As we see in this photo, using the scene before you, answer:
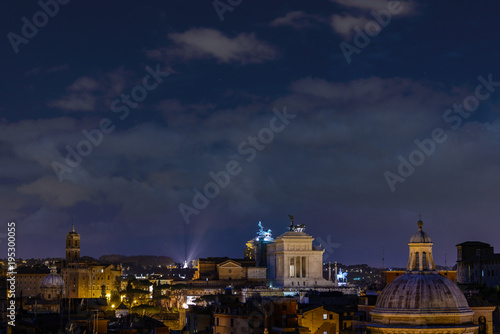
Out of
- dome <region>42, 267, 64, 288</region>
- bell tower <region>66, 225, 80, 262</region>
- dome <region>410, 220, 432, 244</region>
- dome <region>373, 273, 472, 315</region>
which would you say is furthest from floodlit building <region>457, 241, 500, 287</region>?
bell tower <region>66, 225, 80, 262</region>

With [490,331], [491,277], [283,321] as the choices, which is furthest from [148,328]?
[491,277]

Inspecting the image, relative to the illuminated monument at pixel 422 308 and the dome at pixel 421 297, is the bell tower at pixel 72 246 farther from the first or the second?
the dome at pixel 421 297

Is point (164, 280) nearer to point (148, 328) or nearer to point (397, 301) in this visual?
point (148, 328)

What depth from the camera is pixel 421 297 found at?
4872cm

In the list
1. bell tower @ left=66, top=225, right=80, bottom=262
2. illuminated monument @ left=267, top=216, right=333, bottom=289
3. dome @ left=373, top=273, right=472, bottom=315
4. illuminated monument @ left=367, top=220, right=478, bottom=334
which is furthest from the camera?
bell tower @ left=66, top=225, right=80, bottom=262

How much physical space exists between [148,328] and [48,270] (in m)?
79.0

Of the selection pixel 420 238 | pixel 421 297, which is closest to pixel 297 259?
pixel 420 238

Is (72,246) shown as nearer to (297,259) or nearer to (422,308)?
(297,259)

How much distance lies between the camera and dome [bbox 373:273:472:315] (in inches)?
1907

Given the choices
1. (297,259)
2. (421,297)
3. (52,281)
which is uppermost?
(297,259)

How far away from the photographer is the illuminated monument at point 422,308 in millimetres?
47844

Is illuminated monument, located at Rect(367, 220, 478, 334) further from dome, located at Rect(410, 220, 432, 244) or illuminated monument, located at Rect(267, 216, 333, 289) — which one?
illuminated monument, located at Rect(267, 216, 333, 289)

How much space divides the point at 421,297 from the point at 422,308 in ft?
2.18

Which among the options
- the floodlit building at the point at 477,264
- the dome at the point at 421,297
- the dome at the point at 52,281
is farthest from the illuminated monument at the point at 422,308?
the dome at the point at 52,281
